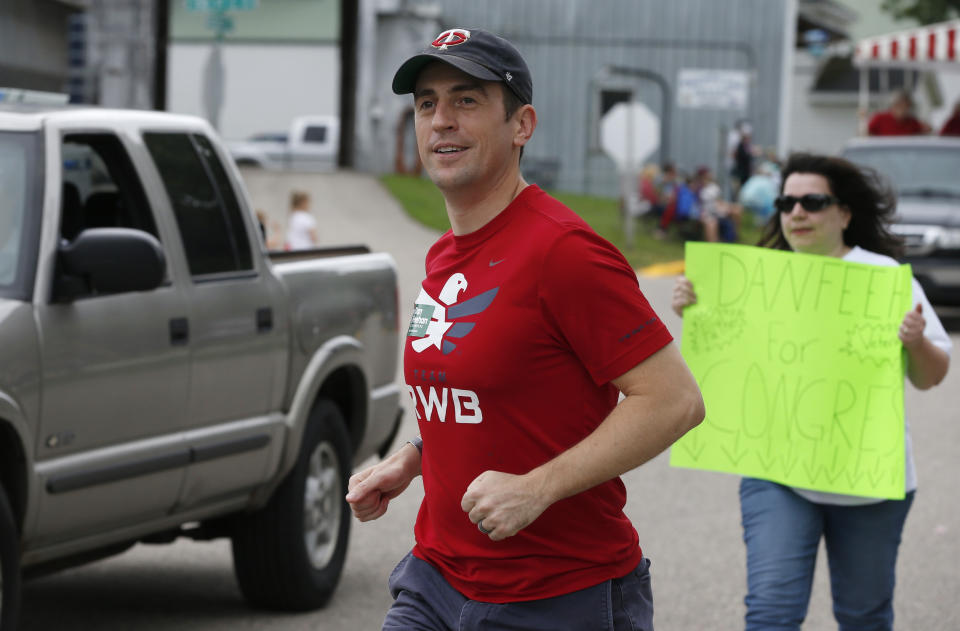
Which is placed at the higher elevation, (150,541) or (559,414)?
(559,414)

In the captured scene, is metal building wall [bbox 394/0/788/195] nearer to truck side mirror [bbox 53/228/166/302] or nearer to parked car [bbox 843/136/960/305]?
parked car [bbox 843/136/960/305]

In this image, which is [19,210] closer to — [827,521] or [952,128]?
[827,521]

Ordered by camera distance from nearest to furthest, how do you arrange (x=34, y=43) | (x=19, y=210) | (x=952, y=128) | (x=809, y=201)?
(x=809, y=201), (x=19, y=210), (x=34, y=43), (x=952, y=128)

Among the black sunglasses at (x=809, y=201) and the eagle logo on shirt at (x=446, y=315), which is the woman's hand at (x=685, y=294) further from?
the eagle logo on shirt at (x=446, y=315)

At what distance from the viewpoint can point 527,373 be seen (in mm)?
3088

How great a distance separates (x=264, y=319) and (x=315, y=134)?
115 ft

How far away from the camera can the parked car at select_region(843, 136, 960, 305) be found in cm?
1864

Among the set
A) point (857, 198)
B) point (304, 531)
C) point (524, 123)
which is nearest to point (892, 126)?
point (304, 531)

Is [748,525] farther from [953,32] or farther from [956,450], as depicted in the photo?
[953,32]

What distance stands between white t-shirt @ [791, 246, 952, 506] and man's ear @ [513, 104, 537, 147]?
1.99 metres

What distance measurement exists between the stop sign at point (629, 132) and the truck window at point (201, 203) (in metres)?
19.9

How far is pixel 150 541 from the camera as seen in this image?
20.7ft

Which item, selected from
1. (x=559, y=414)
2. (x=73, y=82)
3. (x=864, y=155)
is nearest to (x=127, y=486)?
(x=559, y=414)

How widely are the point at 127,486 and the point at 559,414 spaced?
293 centimetres
